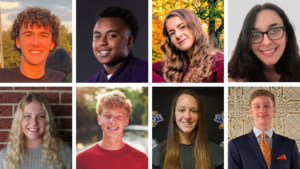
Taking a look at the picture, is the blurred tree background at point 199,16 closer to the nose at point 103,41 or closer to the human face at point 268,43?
the human face at point 268,43

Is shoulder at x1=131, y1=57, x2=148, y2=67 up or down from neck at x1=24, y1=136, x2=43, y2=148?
up

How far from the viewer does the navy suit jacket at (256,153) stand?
2.31m

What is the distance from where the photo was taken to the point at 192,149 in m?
2.39

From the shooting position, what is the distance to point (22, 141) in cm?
230

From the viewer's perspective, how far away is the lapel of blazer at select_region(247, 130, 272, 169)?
7.59 ft

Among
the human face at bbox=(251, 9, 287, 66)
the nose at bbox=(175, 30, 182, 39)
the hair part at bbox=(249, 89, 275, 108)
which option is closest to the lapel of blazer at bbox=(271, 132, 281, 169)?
the hair part at bbox=(249, 89, 275, 108)

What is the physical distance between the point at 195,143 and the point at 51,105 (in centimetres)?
128

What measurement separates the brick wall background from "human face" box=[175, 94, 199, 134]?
3.09ft

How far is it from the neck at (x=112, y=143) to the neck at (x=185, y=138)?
0.50 metres

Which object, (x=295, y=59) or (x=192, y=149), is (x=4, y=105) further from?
(x=295, y=59)

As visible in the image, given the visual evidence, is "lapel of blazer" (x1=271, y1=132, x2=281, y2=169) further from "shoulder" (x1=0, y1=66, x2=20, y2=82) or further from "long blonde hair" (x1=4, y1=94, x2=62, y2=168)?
"shoulder" (x1=0, y1=66, x2=20, y2=82)

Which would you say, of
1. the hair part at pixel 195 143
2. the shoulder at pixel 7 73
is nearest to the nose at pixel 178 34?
the hair part at pixel 195 143

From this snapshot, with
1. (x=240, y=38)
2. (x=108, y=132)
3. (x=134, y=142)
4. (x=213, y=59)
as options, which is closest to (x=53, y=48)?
(x=108, y=132)

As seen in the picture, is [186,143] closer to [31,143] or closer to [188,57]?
[188,57]
